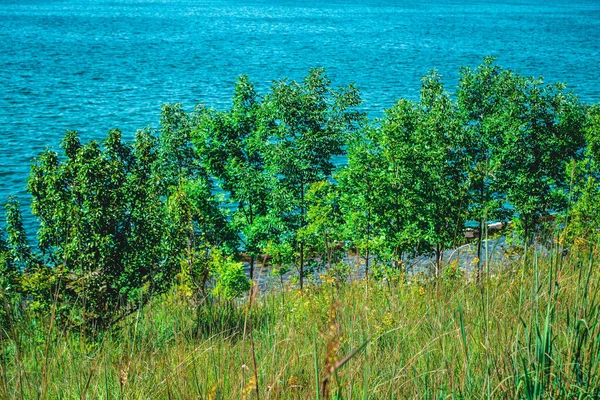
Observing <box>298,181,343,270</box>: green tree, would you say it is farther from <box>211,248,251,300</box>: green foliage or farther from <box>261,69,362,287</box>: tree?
<box>211,248,251,300</box>: green foliage

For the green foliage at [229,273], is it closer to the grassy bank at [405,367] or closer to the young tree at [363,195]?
the young tree at [363,195]

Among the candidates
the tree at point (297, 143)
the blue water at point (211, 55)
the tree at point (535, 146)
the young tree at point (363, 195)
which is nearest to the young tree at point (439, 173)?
the young tree at point (363, 195)

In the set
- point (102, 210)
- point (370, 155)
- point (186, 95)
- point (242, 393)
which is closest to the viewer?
point (242, 393)

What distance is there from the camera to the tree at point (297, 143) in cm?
3150

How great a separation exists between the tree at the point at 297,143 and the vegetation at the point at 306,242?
113 millimetres

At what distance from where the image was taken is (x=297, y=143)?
32.2 m

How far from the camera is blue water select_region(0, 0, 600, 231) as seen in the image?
73.0m

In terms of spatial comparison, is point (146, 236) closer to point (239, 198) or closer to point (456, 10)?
point (239, 198)

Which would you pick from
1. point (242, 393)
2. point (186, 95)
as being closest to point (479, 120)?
point (242, 393)

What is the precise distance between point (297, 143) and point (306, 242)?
617 centimetres

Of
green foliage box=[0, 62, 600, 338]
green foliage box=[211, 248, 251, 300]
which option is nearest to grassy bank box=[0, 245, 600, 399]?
green foliage box=[211, 248, 251, 300]

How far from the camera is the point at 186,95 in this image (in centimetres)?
8012

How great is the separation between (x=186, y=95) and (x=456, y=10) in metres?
136

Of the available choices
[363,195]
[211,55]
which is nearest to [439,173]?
[363,195]
